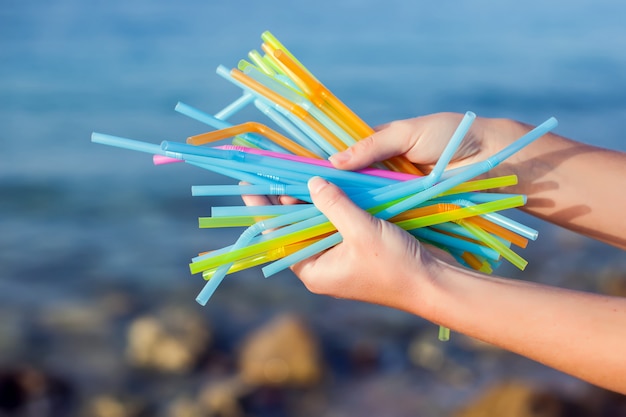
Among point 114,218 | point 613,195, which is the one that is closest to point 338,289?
point 613,195

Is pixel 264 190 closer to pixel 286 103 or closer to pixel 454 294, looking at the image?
pixel 286 103

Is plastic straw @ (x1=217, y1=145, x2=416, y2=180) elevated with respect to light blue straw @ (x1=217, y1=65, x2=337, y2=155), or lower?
lower

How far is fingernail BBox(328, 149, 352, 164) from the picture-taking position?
1.43 metres

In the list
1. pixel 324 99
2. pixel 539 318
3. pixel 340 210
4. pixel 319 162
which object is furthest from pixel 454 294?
pixel 324 99

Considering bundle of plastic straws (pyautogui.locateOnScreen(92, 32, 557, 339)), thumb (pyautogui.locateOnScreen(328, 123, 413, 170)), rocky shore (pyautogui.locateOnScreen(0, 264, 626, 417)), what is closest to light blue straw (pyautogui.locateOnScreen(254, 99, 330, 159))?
bundle of plastic straws (pyautogui.locateOnScreen(92, 32, 557, 339))

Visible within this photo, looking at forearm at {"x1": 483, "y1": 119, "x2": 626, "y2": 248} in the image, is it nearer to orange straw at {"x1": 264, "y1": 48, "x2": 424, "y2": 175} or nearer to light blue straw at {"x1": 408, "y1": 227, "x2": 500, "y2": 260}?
light blue straw at {"x1": 408, "y1": 227, "x2": 500, "y2": 260}

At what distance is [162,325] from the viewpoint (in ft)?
11.3

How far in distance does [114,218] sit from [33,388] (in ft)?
5.32

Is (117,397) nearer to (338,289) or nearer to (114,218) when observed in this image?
(114,218)

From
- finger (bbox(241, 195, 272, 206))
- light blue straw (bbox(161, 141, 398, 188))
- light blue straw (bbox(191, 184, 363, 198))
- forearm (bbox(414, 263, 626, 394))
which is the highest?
light blue straw (bbox(161, 141, 398, 188))

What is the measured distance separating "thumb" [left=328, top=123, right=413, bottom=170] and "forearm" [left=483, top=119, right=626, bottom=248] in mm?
245

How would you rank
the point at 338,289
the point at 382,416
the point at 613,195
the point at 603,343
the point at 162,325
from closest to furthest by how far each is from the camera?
the point at 603,343
the point at 338,289
the point at 613,195
the point at 382,416
the point at 162,325

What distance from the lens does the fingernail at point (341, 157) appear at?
1432 mm

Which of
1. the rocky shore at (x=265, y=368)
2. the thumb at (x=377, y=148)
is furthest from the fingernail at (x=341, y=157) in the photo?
the rocky shore at (x=265, y=368)
